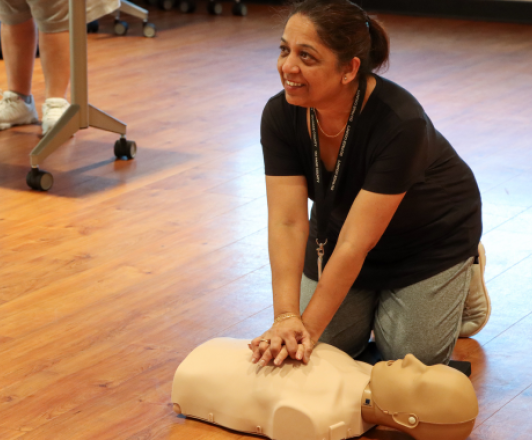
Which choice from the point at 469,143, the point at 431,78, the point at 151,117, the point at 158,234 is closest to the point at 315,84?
the point at 158,234

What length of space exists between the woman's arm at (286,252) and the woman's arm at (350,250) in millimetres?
40

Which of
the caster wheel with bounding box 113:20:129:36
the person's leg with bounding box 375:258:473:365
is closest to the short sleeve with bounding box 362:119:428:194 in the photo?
the person's leg with bounding box 375:258:473:365

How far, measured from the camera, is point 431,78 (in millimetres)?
4469

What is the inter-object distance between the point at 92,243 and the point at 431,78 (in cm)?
267

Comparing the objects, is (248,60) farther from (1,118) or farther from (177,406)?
(177,406)

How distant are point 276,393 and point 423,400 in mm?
248

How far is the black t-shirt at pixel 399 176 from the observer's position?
1.48m

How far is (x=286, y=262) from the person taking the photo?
5.18 feet

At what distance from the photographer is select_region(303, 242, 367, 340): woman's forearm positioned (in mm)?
1486

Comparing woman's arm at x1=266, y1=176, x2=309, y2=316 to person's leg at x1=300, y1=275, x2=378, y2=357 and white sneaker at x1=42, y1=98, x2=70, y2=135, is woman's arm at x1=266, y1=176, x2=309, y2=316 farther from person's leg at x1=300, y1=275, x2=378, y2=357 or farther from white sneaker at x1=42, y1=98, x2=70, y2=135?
white sneaker at x1=42, y1=98, x2=70, y2=135

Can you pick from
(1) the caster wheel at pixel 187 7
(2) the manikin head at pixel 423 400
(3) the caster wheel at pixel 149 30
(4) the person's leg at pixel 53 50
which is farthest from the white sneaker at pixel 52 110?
(1) the caster wheel at pixel 187 7

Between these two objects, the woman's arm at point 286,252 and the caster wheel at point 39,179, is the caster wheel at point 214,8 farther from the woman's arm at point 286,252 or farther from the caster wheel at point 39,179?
the woman's arm at point 286,252

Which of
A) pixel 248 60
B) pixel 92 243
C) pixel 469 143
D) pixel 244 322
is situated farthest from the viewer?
pixel 248 60

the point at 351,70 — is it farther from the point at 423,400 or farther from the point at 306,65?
the point at 423,400
